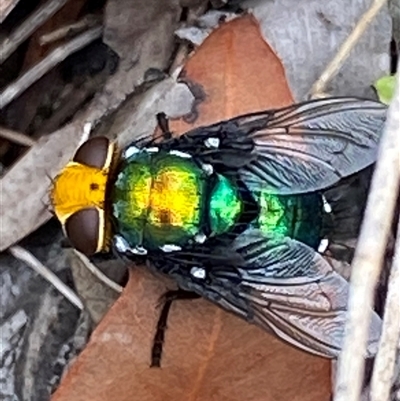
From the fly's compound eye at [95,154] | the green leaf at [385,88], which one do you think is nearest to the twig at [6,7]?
the fly's compound eye at [95,154]

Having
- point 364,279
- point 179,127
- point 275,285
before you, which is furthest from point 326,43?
point 364,279

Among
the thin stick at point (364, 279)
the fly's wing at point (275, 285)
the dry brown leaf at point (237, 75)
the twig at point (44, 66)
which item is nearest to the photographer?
the thin stick at point (364, 279)

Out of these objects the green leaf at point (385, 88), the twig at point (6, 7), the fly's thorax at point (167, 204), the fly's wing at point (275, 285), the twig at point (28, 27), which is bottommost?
the fly's wing at point (275, 285)

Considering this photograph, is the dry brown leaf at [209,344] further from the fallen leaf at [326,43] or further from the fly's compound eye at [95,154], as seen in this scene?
the fly's compound eye at [95,154]

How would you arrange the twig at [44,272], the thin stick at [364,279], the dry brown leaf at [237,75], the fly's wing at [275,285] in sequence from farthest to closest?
1. the twig at [44,272]
2. the dry brown leaf at [237,75]
3. the fly's wing at [275,285]
4. the thin stick at [364,279]

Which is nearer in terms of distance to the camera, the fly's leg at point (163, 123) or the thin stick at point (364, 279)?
the thin stick at point (364, 279)

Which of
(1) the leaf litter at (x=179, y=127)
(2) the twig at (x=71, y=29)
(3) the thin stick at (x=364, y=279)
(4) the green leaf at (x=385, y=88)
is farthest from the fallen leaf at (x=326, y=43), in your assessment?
(3) the thin stick at (x=364, y=279)

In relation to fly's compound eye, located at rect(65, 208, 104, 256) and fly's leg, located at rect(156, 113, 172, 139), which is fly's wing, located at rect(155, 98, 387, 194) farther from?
fly's compound eye, located at rect(65, 208, 104, 256)

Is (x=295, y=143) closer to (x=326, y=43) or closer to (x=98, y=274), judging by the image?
(x=326, y=43)

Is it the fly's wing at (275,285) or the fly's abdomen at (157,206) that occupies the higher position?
the fly's abdomen at (157,206)
